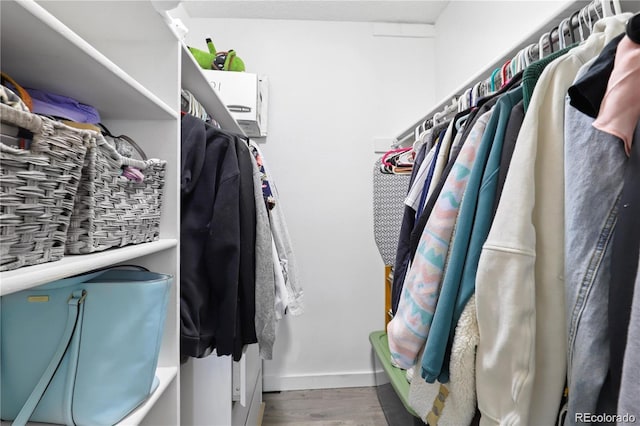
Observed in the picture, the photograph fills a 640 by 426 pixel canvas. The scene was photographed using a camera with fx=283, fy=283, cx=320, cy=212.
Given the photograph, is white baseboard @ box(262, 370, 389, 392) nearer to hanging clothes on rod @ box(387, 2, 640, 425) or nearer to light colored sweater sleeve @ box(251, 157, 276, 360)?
light colored sweater sleeve @ box(251, 157, 276, 360)

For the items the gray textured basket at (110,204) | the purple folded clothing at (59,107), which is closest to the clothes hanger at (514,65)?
the gray textured basket at (110,204)

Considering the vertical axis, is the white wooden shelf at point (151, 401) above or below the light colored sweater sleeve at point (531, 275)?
below

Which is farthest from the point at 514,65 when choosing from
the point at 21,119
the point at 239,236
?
the point at 21,119

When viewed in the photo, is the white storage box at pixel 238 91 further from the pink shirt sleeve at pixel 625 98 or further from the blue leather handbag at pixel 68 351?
the pink shirt sleeve at pixel 625 98

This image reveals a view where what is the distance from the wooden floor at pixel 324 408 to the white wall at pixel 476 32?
168 centimetres

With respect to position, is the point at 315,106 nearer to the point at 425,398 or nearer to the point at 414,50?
the point at 414,50

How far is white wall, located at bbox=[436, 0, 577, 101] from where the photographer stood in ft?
3.80

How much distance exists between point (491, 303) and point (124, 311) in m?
0.66

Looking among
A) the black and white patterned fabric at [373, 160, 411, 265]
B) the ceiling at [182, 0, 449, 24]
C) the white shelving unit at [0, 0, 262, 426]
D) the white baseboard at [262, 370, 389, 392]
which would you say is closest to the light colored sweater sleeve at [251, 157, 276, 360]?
the white shelving unit at [0, 0, 262, 426]

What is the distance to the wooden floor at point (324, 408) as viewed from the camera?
4.96 ft

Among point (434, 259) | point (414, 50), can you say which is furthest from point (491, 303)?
point (414, 50)

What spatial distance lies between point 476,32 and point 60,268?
1.91m

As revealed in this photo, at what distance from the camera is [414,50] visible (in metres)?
1.92

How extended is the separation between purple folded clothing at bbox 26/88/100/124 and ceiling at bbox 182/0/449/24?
4.90 ft
